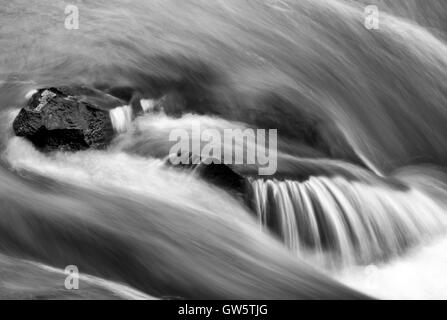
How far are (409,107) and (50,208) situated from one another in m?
4.71

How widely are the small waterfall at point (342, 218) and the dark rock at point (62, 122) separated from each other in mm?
1515

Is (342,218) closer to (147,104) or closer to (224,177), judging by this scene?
(224,177)

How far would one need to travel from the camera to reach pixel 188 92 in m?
7.99

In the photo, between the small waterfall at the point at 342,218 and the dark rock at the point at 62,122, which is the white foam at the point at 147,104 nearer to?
the dark rock at the point at 62,122

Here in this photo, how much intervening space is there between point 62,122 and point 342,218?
2540 millimetres

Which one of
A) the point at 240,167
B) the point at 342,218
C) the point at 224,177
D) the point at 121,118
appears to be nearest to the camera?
the point at 224,177

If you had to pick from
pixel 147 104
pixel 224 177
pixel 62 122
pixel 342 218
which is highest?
pixel 147 104

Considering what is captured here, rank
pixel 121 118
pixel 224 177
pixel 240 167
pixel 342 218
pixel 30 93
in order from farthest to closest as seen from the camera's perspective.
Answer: pixel 30 93 → pixel 121 118 → pixel 342 218 → pixel 240 167 → pixel 224 177

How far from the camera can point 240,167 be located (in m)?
6.79

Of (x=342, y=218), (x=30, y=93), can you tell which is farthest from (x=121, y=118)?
(x=342, y=218)

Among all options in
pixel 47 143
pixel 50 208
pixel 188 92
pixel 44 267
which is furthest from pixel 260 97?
pixel 44 267
